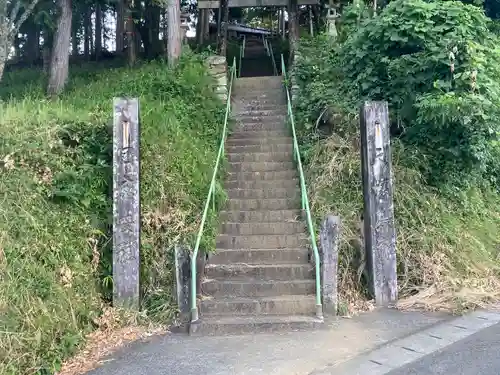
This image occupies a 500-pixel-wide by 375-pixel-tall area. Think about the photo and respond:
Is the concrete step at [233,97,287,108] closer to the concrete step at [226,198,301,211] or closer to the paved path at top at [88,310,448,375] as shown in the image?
Result: the concrete step at [226,198,301,211]

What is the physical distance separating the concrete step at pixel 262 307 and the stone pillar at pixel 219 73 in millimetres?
5947

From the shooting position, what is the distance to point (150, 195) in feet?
22.9

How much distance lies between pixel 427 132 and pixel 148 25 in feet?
48.1

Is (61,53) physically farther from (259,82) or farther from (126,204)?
(126,204)

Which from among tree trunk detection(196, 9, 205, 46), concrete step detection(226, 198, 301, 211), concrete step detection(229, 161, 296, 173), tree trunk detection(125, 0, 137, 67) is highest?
tree trunk detection(196, 9, 205, 46)

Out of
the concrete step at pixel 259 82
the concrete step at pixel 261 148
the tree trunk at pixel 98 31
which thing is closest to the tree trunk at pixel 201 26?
the tree trunk at pixel 98 31

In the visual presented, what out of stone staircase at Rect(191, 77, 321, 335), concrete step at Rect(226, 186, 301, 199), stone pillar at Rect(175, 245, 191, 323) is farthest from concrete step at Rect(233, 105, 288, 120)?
stone pillar at Rect(175, 245, 191, 323)

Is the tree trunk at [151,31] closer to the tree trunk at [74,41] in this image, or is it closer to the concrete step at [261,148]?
the tree trunk at [74,41]

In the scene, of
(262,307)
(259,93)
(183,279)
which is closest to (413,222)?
(262,307)

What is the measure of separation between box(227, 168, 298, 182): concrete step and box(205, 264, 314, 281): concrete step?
2415mm

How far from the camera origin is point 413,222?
7297 mm

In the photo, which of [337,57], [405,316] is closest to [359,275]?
[405,316]

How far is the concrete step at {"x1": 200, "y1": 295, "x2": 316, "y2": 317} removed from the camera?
592 cm

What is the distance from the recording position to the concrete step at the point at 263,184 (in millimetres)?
8469
